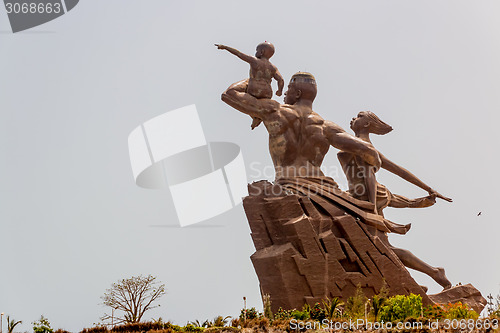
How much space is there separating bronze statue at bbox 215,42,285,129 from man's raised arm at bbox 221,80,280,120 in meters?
0.16

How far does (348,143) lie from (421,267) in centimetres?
365

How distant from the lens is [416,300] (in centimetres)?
1457

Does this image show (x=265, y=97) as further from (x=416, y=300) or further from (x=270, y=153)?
(x=416, y=300)

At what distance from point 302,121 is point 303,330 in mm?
5625

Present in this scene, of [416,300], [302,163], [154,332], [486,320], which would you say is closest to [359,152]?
[302,163]

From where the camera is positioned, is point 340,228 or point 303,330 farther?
point 340,228

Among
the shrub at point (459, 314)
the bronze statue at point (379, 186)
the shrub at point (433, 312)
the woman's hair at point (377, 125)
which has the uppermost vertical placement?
the woman's hair at point (377, 125)

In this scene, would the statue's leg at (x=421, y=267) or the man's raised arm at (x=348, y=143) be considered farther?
the statue's leg at (x=421, y=267)

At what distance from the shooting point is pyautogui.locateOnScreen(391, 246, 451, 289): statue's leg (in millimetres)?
16938

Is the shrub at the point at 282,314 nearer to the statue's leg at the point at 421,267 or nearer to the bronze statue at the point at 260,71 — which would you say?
the statue's leg at the point at 421,267

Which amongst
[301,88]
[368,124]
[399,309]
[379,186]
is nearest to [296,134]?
[301,88]

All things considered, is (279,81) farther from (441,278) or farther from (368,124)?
(441,278)

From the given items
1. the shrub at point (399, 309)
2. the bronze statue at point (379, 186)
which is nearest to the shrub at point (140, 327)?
the shrub at point (399, 309)

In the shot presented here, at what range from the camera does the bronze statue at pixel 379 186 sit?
17.1 meters
